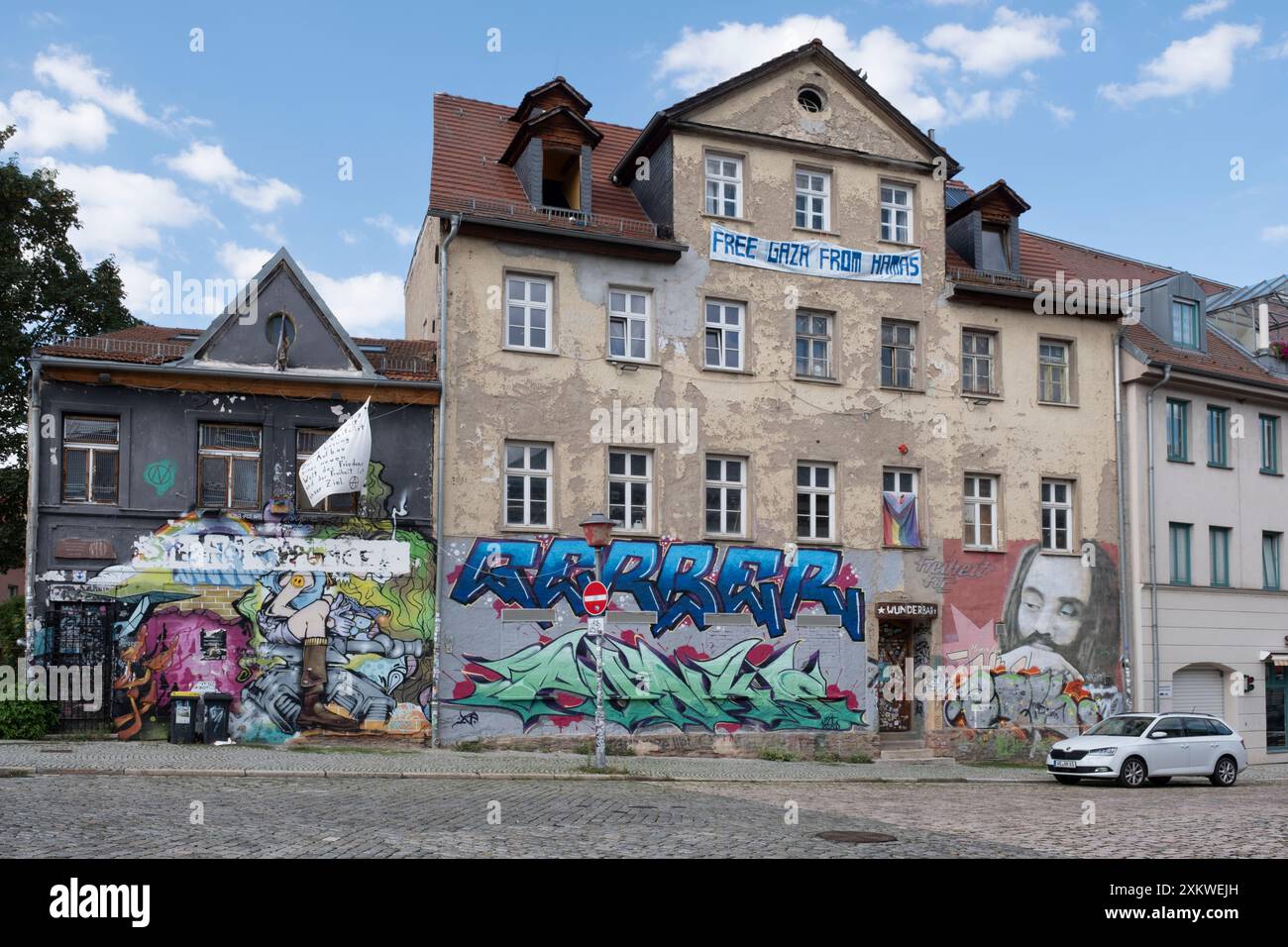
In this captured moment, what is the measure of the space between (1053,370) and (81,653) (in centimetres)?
2142

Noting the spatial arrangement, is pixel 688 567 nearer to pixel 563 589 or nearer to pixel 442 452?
pixel 563 589

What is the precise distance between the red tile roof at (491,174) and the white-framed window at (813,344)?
3.74m

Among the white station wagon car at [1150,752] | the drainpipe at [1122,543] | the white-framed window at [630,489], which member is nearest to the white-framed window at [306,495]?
the white-framed window at [630,489]

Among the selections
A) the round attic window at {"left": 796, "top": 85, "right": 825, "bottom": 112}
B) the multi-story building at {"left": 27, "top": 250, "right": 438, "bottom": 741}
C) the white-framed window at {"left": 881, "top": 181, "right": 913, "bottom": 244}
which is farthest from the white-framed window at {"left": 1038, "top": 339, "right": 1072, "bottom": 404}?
the multi-story building at {"left": 27, "top": 250, "right": 438, "bottom": 741}

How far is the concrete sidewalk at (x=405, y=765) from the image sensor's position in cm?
1888

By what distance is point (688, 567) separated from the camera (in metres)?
26.4

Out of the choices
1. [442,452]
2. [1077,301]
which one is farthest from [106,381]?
[1077,301]

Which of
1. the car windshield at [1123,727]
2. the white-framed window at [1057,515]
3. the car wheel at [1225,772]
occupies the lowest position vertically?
the car wheel at [1225,772]

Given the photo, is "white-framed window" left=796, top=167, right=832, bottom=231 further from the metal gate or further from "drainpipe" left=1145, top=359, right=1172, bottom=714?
the metal gate

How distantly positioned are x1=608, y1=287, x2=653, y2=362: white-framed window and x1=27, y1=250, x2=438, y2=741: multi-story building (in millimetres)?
3992

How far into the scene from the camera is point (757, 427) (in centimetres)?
2741

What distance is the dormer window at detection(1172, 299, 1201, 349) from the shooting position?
113ft

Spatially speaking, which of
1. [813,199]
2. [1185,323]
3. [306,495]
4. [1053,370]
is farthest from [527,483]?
[1185,323]

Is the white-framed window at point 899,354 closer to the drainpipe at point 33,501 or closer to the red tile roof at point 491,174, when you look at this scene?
the red tile roof at point 491,174
